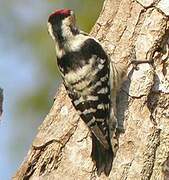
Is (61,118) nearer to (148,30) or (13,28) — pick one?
(148,30)

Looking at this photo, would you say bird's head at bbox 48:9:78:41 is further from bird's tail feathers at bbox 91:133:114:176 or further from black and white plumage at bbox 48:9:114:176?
bird's tail feathers at bbox 91:133:114:176

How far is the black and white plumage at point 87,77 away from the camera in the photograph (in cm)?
475

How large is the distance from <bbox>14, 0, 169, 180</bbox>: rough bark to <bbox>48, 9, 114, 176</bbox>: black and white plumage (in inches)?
3.3

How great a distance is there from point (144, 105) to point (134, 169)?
0.43 metres

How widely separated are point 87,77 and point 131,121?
402 millimetres

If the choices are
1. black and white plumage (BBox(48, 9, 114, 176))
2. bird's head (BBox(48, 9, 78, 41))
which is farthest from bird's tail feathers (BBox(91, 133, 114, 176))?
bird's head (BBox(48, 9, 78, 41))

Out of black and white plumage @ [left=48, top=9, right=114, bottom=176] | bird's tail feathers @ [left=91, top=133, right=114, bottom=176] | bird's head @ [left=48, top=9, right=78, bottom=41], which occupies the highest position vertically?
bird's head @ [left=48, top=9, right=78, bottom=41]

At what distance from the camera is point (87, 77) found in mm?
4816

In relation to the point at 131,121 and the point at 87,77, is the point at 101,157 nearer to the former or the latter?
the point at 131,121

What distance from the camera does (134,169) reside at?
4.72 meters

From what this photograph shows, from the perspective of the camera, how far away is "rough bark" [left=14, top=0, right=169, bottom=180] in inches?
188

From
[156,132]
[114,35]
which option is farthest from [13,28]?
[156,132]

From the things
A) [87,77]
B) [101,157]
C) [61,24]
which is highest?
[61,24]

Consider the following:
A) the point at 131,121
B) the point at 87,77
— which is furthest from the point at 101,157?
the point at 87,77
